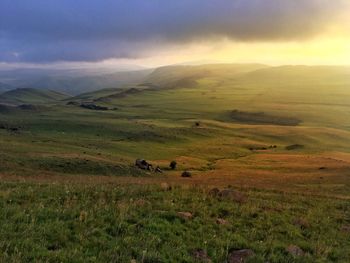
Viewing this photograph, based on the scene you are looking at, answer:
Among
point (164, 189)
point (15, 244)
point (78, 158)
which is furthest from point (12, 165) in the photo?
point (15, 244)

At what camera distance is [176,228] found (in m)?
14.3

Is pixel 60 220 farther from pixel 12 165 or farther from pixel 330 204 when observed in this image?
pixel 12 165

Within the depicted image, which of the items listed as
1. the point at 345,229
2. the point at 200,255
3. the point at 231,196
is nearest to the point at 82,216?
the point at 200,255

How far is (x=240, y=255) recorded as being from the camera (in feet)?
42.2

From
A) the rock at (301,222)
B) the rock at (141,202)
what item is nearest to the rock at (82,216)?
the rock at (141,202)

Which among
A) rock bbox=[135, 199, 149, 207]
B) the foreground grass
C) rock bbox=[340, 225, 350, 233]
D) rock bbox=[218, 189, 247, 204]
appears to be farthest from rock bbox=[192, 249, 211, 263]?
rock bbox=[340, 225, 350, 233]

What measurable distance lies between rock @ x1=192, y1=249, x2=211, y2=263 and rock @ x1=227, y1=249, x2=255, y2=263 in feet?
2.12

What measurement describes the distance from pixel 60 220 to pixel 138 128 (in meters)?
109

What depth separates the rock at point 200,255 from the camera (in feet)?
39.6

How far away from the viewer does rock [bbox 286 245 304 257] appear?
44.6 feet

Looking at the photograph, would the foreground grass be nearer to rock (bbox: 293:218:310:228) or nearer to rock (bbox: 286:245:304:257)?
rock (bbox: 293:218:310:228)

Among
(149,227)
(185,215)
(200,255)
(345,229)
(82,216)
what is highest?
(82,216)

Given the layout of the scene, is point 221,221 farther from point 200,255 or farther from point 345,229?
point 345,229

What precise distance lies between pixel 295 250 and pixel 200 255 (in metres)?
3.40
